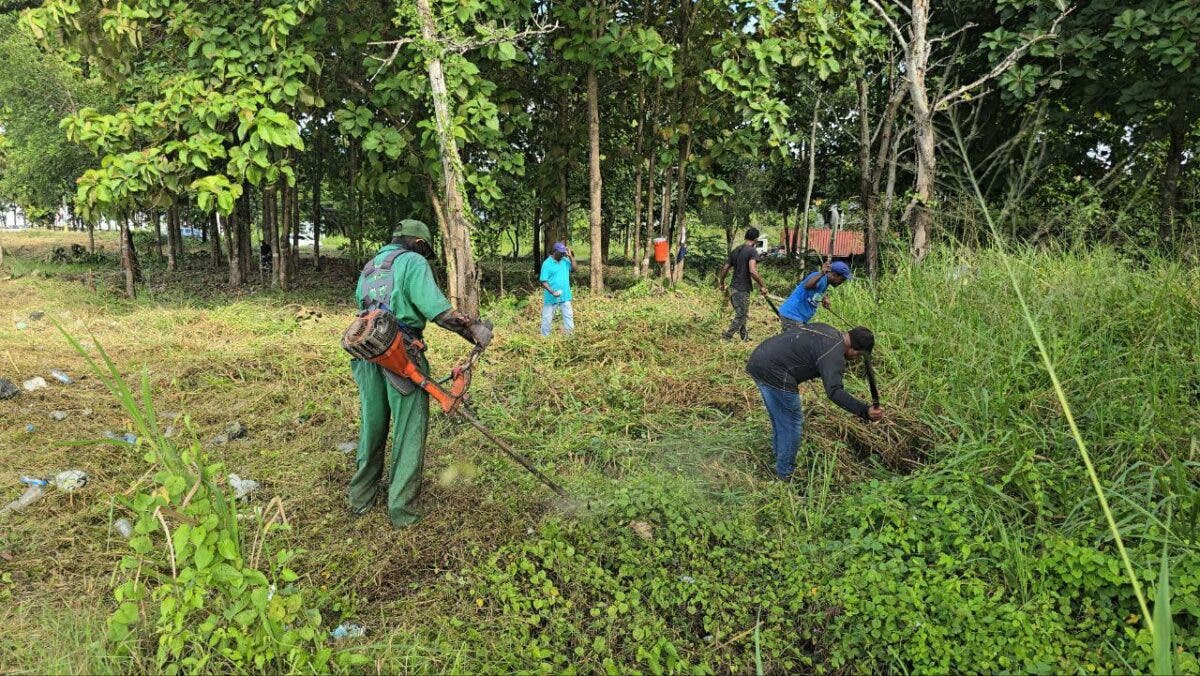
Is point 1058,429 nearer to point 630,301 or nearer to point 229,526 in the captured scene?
point 229,526

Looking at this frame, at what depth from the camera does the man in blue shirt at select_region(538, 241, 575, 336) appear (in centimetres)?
728

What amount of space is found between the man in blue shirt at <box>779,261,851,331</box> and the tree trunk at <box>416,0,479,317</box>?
3724 mm

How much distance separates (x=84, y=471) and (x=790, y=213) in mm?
19679

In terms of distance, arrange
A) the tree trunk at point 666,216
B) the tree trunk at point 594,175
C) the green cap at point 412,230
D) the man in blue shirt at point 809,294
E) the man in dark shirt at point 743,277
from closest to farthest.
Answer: the green cap at point 412,230, the man in blue shirt at point 809,294, the man in dark shirt at point 743,277, the tree trunk at point 594,175, the tree trunk at point 666,216

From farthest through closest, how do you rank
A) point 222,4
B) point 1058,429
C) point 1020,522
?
point 222,4 < point 1058,429 < point 1020,522

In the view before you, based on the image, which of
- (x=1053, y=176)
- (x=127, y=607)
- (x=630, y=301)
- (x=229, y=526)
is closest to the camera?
(x=127, y=607)

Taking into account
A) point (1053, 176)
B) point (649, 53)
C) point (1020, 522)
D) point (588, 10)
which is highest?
point (588, 10)

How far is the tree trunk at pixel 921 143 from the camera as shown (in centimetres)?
663

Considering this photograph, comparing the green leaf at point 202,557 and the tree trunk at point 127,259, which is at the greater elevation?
the tree trunk at point 127,259

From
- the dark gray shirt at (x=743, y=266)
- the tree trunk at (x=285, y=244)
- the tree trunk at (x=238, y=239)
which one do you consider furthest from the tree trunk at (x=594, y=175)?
the tree trunk at (x=238, y=239)

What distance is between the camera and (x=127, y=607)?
1943 millimetres

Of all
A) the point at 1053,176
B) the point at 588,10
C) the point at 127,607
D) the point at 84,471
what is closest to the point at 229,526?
the point at 127,607

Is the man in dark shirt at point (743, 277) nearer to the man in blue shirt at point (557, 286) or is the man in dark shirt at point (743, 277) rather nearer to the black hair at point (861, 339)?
the man in blue shirt at point (557, 286)

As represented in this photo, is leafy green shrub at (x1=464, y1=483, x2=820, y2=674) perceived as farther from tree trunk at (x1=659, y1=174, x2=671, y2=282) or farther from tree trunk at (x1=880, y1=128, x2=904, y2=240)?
tree trunk at (x1=659, y1=174, x2=671, y2=282)
